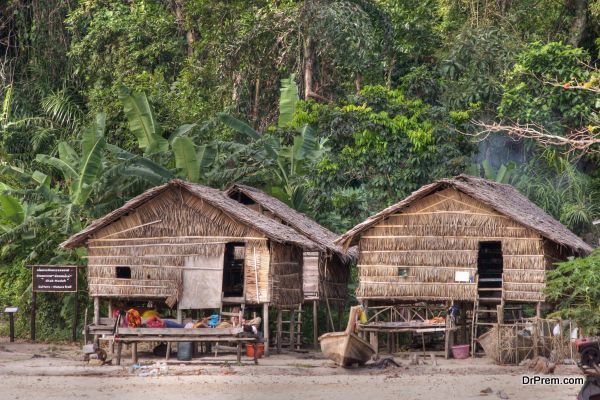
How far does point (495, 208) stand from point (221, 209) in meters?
6.21

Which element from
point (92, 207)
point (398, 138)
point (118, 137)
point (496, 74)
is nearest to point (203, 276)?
point (92, 207)

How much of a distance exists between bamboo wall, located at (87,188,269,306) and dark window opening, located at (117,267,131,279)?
218 mm

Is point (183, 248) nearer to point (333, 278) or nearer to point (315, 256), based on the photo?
point (315, 256)

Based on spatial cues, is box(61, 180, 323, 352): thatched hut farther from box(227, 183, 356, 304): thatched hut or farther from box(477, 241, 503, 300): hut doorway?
box(477, 241, 503, 300): hut doorway

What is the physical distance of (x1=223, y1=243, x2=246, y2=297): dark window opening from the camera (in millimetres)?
28000

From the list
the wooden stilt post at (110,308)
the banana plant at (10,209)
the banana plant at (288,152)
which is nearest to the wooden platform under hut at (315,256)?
the banana plant at (288,152)

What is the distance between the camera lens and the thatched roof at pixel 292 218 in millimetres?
28672

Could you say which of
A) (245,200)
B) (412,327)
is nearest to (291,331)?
(412,327)

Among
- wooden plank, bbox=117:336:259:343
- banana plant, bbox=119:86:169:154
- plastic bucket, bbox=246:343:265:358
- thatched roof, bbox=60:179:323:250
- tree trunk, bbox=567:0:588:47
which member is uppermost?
tree trunk, bbox=567:0:588:47

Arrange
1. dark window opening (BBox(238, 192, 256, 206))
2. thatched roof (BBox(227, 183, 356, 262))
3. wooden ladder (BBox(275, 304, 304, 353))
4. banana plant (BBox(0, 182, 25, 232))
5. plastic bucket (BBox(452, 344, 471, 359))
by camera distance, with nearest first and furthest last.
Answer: plastic bucket (BBox(452, 344, 471, 359))
wooden ladder (BBox(275, 304, 304, 353))
thatched roof (BBox(227, 183, 356, 262))
banana plant (BBox(0, 182, 25, 232))
dark window opening (BBox(238, 192, 256, 206))

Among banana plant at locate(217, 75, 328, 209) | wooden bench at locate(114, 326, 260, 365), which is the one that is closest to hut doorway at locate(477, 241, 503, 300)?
banana plant at locate(217, 75, 328, 209)

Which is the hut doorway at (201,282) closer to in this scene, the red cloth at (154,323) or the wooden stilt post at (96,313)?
the wooden stilt post at (96,313)

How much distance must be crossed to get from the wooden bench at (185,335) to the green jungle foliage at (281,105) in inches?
244

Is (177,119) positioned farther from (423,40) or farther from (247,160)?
(423,40)
